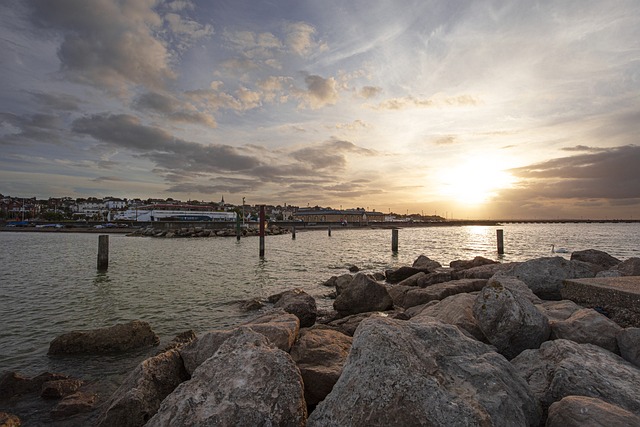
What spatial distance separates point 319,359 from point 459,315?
7.71 ft

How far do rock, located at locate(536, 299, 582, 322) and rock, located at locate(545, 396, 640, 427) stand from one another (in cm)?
314

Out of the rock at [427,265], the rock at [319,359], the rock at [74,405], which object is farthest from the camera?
the rock at [427,265]

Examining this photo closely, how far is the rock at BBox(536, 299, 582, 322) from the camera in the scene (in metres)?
5.57

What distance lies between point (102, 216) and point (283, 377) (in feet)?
674

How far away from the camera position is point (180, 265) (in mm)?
22750

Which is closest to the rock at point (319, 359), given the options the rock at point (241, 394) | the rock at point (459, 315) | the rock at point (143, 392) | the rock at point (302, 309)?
the rock at point (241, 394)

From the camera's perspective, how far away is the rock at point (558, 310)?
219 inches

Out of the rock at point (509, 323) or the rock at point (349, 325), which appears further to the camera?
the rock at point (349, 325)

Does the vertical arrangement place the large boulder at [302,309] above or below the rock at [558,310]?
below

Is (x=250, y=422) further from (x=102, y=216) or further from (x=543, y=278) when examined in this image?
(x=102, y=216)

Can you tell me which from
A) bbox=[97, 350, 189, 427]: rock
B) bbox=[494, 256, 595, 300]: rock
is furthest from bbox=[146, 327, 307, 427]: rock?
bbox=[494, 256, 595, 300]: rock

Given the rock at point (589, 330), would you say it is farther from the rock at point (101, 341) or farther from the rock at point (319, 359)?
the rock at point (101, 341)

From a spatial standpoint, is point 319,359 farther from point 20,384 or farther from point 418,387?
point 20,384

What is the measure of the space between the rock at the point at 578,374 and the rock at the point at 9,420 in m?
6.49
